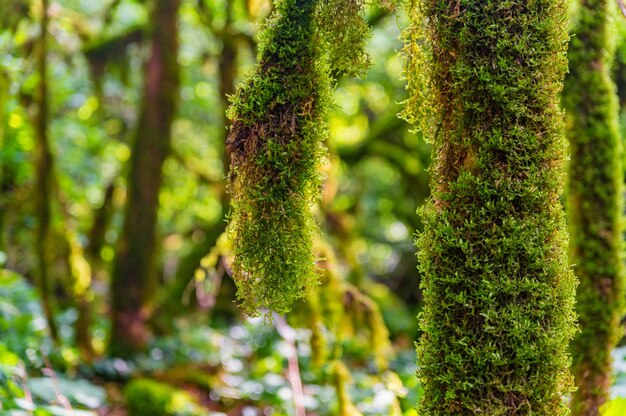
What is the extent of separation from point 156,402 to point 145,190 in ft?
8.64

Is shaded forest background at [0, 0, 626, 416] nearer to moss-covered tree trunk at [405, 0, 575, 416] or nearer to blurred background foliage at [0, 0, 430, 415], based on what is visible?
blurred background foliage at [0, 0, 430, 415]

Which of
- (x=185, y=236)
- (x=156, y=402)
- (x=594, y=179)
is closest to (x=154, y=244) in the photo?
(x=156, y=402)

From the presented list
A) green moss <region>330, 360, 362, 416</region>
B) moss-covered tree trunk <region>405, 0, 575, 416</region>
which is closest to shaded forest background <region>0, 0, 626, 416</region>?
green moss <region>330, 360, 362, 416</region>

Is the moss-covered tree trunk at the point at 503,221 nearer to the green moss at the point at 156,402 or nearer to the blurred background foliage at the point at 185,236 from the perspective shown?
the blurred background foliage at the point at 185,236

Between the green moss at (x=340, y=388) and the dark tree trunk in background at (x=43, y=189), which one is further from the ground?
the dark tree trunk in background at (x=43, y=189)

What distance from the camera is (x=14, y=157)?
25.6 ft

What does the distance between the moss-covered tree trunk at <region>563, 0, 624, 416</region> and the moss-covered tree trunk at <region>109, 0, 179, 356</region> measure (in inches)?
195

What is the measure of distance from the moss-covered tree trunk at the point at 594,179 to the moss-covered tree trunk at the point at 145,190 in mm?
4961

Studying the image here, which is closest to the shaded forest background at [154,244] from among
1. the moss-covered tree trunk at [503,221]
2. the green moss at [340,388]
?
the green moss at [340,388]

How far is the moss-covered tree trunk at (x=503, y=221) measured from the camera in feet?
6.61

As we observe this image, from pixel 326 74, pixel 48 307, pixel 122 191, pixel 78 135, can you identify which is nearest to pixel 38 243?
pixel 48 307

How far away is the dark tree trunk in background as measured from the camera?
6.13 meters

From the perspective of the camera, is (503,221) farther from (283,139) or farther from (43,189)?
(43,189)

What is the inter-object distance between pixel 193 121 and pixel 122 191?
8.99ft
